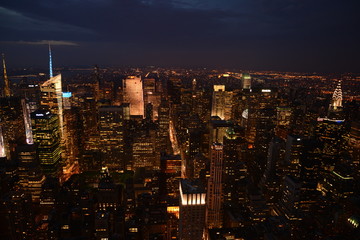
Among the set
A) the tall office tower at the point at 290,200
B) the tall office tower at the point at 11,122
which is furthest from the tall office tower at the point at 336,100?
the tall office tower at the point at 11,122

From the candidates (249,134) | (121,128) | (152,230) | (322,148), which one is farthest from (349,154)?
(121,128)

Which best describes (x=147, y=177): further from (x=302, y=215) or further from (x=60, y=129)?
(x=302, y=215)

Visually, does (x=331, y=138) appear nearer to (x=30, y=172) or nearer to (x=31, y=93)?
(x=30, y=172)

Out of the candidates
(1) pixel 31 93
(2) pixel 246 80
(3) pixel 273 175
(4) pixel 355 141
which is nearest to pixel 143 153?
(3) pixel 273 175

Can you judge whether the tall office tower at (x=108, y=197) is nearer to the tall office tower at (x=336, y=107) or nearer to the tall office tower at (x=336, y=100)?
the tall office tower at (x=336, y=107)

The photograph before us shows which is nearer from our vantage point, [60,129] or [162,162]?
[162,162]

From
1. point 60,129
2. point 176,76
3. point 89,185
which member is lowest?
point 89,185

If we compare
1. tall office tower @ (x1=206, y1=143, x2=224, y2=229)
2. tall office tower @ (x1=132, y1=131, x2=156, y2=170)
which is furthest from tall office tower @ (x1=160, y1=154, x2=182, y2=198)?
tall office tower @ (x1=132, y1=131, x2=156, y2=170)

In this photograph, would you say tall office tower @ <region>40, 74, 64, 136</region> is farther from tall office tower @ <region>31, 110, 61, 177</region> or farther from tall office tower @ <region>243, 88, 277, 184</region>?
tall office tower @ <region>243, 88, 277, 184</region>
